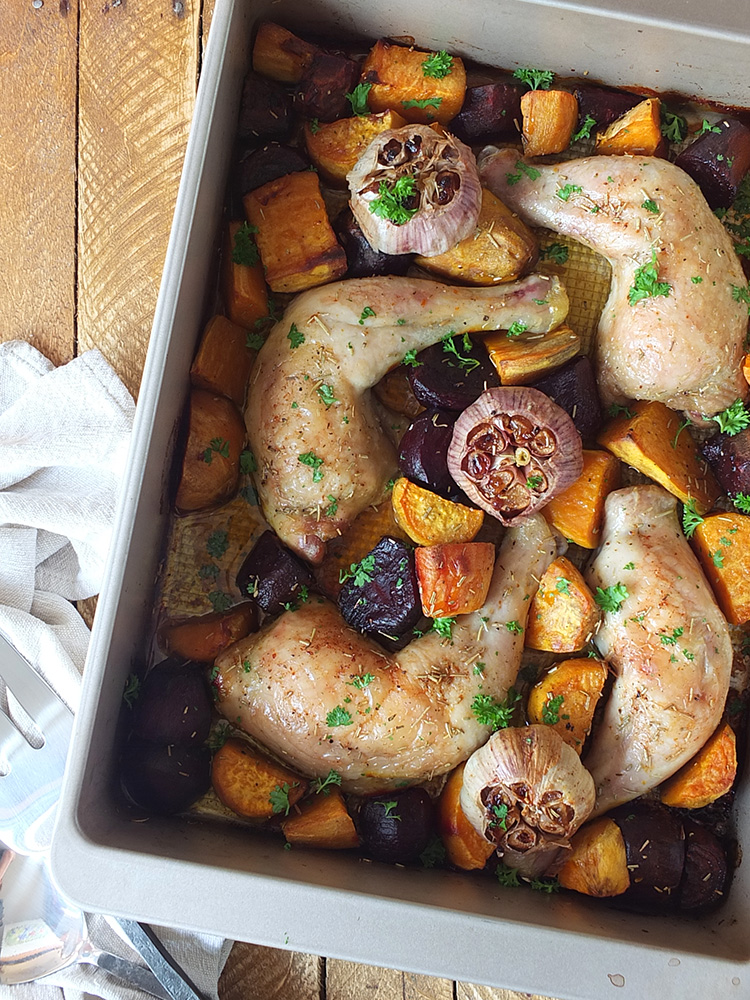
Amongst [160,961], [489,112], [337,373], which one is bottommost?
[160,961]

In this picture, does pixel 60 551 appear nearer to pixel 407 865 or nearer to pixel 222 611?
pixel 222 611

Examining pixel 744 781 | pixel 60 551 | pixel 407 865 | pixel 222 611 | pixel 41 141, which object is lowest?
pixel 744 781

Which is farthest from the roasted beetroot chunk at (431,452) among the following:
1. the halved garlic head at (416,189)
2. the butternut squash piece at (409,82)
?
the butternut squash piece at (409,82)

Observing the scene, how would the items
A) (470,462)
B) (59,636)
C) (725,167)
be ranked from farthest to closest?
(59,636) → (725,167) → (470,462)

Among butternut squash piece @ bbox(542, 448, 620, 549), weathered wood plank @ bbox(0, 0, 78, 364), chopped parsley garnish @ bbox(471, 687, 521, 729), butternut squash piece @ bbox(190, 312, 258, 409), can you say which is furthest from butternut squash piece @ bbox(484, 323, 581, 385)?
weathered wood plank @ bbox(0, 0, 78, 364)

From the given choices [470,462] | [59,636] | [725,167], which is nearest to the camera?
[470,462]

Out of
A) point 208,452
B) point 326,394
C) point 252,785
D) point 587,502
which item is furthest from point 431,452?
point 252,785

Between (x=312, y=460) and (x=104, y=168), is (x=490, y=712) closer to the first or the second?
(x=312, y=460)

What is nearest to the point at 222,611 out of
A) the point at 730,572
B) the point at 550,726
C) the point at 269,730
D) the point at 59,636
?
the point at 269,730
